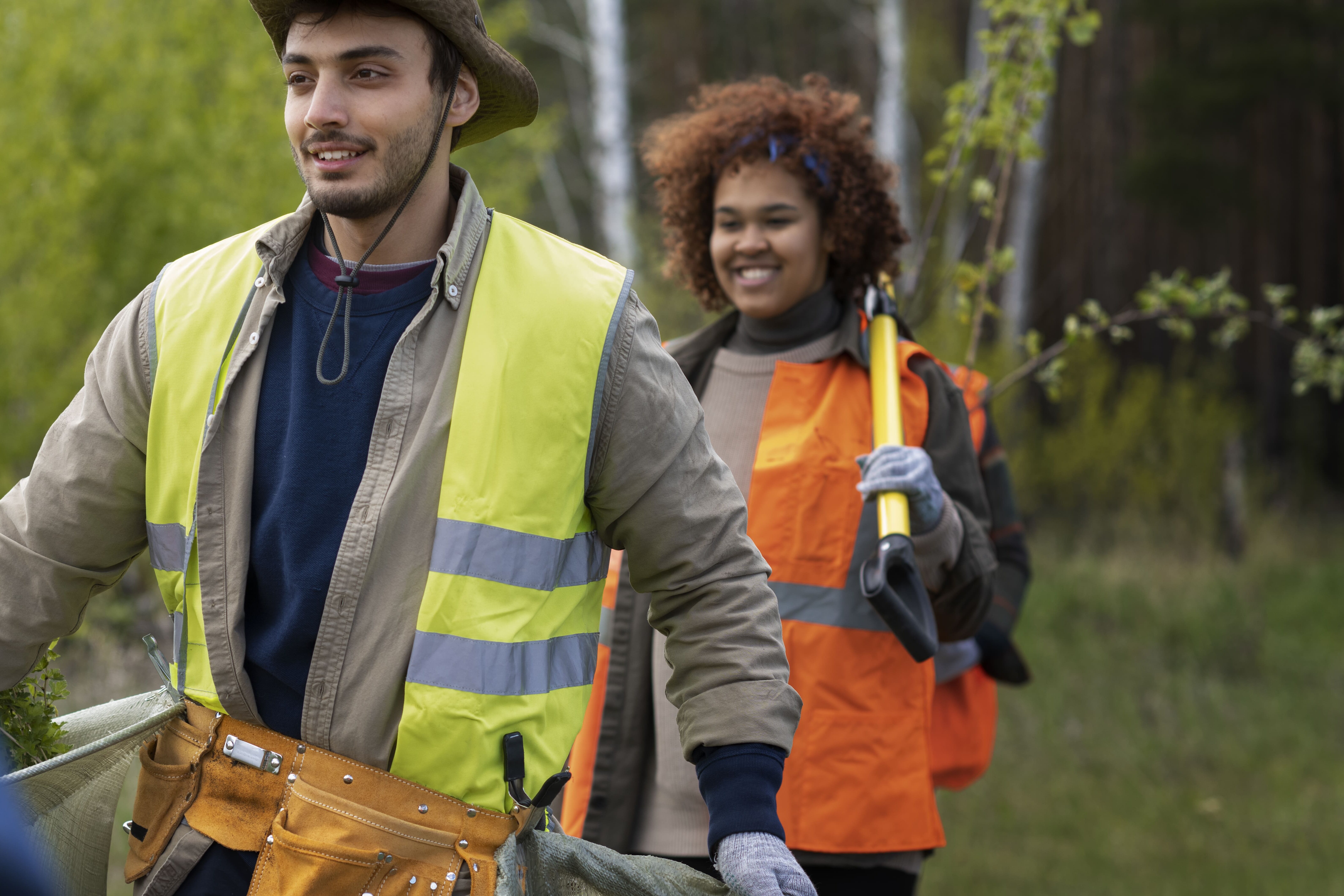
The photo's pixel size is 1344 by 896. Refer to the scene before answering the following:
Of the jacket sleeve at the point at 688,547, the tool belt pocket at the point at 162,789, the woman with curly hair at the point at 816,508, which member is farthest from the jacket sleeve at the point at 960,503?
the tool belt pocket at the point at 162,789

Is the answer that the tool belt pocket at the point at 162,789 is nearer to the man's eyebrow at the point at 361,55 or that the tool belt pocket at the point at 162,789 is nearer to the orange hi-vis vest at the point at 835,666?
the man's eyebrow at the point at 361,55

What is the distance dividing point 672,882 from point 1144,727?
17.9ft

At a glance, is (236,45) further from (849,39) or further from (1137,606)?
(849,39)

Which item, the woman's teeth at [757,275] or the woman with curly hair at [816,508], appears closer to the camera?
the woman with curly hair at [816,508]

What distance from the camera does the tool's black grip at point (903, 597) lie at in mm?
2660

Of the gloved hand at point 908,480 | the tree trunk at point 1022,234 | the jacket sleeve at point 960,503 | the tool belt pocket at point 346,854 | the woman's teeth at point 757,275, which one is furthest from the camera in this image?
the tree trunk at point 1022,234

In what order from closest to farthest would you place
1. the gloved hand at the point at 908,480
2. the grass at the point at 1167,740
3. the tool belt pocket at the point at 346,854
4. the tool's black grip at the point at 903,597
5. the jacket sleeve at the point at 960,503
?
the tool belt pocket at the point at 346,854 → the tool's black grip at the point at 903,597 → the gloved hand at the point at 908,480 → the jacket sleeve at the point at 960,503 → the grass at the point at 1167,740

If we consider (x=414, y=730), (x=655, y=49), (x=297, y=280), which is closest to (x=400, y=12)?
(x=297, y=280)

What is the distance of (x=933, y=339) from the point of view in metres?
9.75

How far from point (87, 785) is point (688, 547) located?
0.96 m

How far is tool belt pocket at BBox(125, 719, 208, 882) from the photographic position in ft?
6.47

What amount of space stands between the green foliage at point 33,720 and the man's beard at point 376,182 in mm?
845

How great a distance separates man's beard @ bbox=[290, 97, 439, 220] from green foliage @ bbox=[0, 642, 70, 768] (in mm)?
845

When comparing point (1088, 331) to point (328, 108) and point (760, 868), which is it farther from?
point (328, 108)
